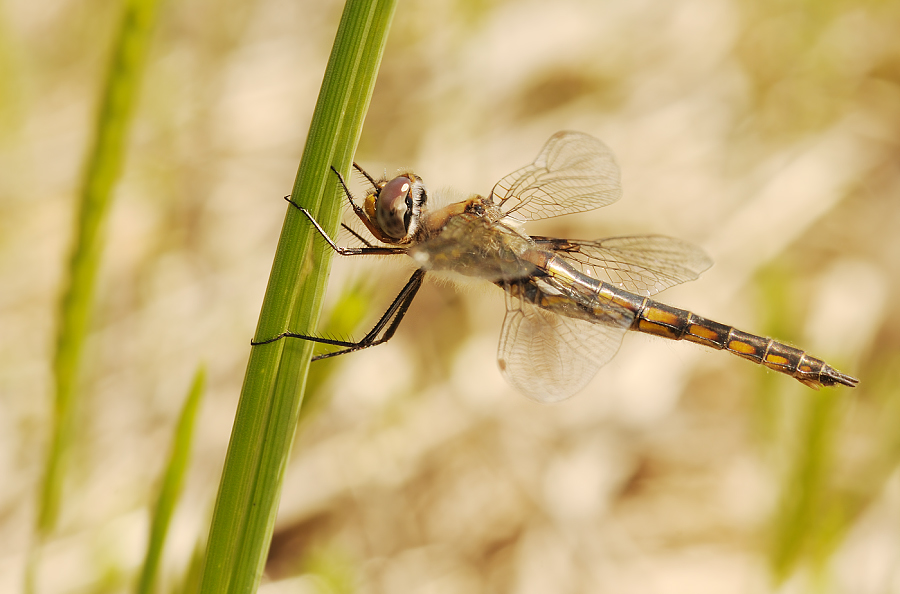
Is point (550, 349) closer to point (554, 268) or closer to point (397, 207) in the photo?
point (554, 268)

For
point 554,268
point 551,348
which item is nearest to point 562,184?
point 554,268

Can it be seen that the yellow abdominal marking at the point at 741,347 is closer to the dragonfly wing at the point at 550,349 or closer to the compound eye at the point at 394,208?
the dragonfly wing at the point at 550,349

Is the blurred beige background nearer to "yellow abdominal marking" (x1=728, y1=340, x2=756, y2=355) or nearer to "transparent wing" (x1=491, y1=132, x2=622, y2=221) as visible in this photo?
"yellow abdominal marking" (x1=728, y1=340, x2=756, y2=355)

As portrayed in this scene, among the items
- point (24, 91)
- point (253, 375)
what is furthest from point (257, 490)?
point (24, 91)

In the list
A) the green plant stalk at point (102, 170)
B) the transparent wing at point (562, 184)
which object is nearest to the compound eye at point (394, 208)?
the transparent wing at point (562, 184)

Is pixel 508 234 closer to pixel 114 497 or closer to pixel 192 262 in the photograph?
pixel 114 497

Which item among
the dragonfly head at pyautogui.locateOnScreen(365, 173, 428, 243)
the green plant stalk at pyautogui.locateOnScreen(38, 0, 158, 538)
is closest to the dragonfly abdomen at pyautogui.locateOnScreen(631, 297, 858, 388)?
the dragonfly head at pyautogui.locateOnScreen(365, 173, 428, 243)
